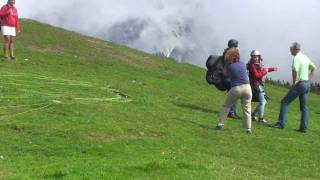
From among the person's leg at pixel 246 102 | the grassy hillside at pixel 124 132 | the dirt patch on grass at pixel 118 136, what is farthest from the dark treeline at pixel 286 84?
the dirt patch on grass at pixel 118 136

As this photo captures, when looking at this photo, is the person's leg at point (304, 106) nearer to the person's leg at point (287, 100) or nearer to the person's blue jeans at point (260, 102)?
the person's leg at point (287, 100)

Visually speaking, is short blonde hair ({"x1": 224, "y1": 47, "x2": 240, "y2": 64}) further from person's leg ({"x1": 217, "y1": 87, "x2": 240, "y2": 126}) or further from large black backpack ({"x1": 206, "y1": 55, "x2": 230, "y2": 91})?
large black backpack ({"x1": 206, "y1": 55, "x2": 230, "y2": 91})

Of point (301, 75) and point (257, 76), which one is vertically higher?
point (301, 75)

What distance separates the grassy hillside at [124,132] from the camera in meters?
13.8

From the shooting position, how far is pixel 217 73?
22812 millimetres

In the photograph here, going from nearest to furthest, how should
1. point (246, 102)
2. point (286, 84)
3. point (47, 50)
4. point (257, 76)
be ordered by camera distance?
1. point (246, 102)
2. point (257, 76)
3. point (47, 50)
4. point (286, 84)

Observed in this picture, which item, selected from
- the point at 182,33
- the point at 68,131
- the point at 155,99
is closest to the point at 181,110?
the point at 155,99

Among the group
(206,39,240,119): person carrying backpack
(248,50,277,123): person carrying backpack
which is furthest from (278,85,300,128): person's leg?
(206,39,240,119): person carrying backpack

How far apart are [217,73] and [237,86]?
133 inches

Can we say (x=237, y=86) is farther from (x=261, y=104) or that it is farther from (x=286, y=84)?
(x=286, y=84)

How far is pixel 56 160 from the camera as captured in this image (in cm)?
1459

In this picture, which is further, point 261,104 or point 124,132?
point 261,104

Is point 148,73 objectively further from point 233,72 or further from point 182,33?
point 182,33

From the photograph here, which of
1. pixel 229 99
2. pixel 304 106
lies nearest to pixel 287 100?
pixel 304 106
